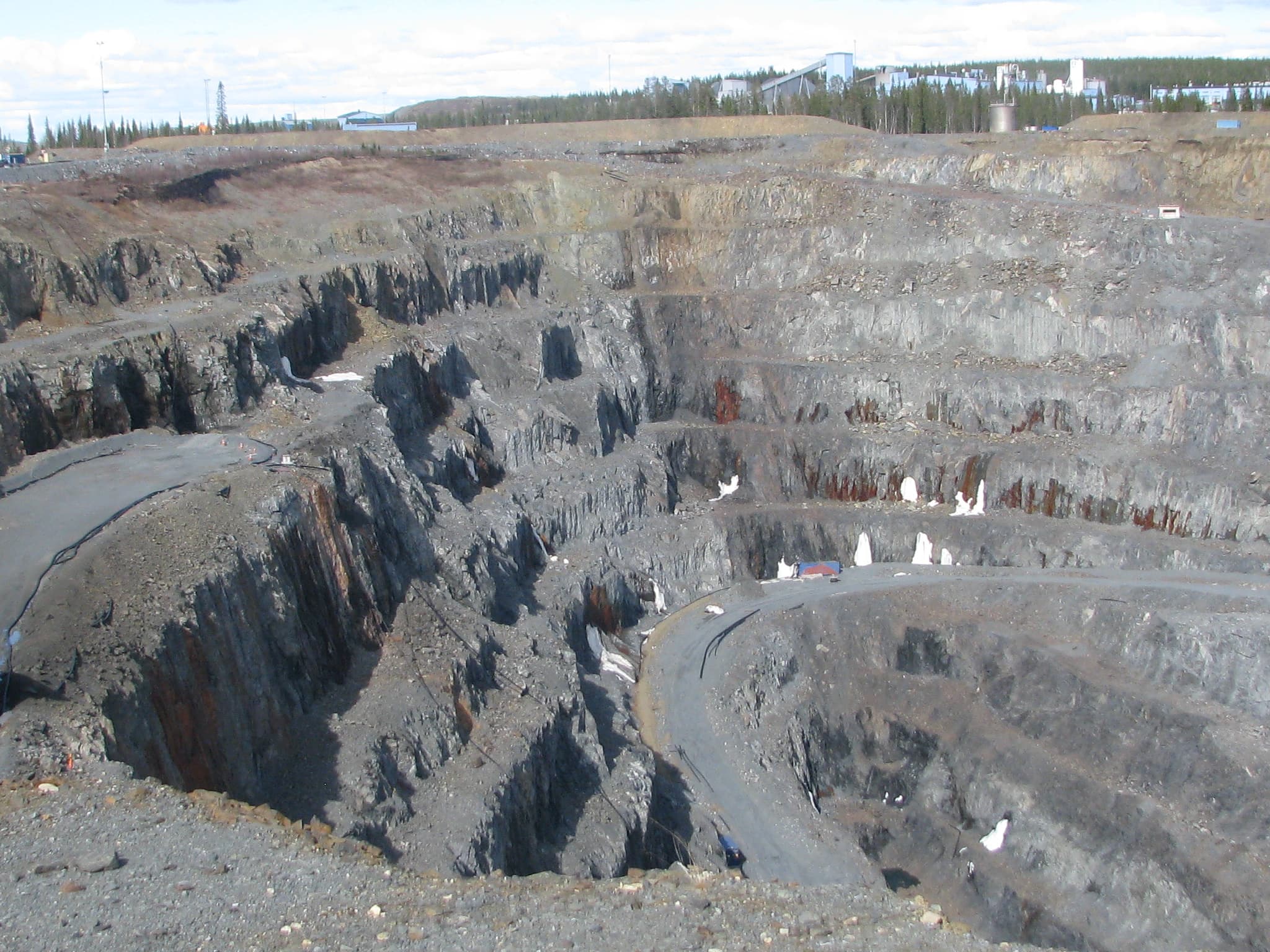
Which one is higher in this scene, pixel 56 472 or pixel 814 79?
pixel 814 79

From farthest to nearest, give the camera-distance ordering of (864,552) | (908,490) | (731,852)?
(908,490), (864,552), (731,852)

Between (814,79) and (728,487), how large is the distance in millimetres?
86077

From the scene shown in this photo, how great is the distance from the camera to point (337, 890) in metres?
17.2

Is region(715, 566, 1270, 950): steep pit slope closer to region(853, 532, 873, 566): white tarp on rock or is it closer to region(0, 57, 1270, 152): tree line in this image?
region(853, 532, 873, 566): white tarp on rock

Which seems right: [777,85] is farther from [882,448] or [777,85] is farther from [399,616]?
[399,616]

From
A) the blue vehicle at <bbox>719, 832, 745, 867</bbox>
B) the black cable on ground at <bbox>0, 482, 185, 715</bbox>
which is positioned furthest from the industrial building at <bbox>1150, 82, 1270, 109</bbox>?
the black cable on ground at <bbox>0, 482, 185, 715</bbox>

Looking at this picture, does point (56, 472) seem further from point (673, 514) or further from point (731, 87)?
point (731, 87)

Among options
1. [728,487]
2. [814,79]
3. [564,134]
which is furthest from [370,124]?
[728,487]

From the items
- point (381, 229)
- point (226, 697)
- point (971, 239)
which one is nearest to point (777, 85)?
point (971, 239)

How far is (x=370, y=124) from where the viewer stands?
113 meters

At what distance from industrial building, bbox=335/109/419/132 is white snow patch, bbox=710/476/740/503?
56.3 metres

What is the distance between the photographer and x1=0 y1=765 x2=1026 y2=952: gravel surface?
51.9 feet

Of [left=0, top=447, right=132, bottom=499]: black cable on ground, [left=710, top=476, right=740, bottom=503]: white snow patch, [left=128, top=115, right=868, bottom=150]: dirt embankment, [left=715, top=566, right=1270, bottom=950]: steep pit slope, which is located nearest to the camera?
[left=0, top=447, right=132, bottom=499]: black cable on ground

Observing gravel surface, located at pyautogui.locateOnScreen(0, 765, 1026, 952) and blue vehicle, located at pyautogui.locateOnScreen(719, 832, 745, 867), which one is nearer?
gravel surface, located at pyautogui.locateOnScreen(0, 765, 1026, 952)
